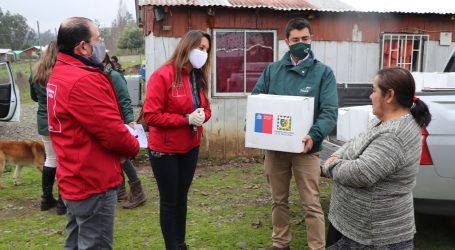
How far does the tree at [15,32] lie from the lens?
40.6m

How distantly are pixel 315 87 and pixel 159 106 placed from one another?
4.10ft

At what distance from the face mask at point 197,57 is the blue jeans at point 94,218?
125 centimetres

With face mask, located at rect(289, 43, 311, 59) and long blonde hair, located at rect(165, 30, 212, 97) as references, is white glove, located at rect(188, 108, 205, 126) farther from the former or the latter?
face mask, located at rect(289, 43, 311, 59)

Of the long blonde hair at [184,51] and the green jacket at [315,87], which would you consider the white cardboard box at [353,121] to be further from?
the long blonde hair at [184,51]

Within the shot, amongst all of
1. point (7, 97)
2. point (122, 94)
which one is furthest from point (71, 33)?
point (7, 97)

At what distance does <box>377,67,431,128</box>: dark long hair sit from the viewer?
228cm

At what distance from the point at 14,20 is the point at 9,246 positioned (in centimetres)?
4981

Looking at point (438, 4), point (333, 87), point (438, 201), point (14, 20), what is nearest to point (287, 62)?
point (333, 87)

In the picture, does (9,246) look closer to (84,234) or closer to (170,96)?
(84,234)

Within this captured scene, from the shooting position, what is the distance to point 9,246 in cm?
428

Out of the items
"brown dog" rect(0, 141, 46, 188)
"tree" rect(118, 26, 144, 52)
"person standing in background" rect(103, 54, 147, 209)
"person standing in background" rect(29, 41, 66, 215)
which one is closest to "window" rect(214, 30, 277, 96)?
"person standing in background" rect(103, 54, 147, 209)

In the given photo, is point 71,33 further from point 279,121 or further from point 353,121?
point 353,121

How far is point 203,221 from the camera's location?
491 centimetres

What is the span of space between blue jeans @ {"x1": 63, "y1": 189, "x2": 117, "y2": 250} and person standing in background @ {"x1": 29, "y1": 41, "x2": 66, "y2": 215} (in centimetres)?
216
